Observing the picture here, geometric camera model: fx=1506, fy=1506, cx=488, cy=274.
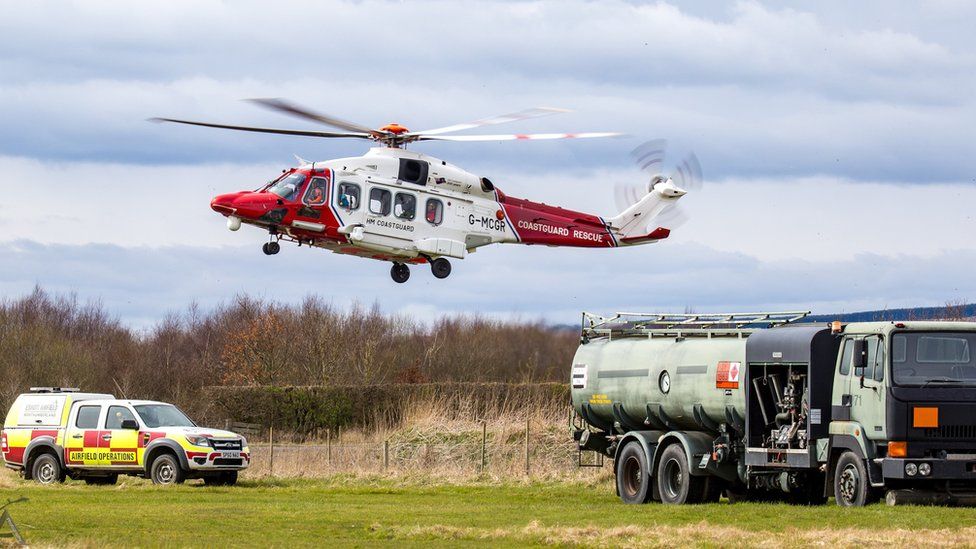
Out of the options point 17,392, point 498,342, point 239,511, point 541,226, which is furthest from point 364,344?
point 239,511

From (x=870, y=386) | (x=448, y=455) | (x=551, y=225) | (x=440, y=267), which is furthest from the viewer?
(x=448, y=455)

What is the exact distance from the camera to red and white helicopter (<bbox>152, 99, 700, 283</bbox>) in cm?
3203

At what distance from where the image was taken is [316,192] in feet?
106

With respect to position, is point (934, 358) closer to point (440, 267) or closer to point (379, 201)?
point (379, 201)

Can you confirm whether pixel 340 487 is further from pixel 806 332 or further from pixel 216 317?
pixel 216 317

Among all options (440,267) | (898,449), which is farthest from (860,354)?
(440,267)

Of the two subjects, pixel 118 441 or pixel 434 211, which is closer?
pixel 118 441

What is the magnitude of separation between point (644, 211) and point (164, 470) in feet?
45.8

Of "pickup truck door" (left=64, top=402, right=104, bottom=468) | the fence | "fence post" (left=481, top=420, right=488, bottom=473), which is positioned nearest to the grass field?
"pickup truck door" (left=64, top=402, right=104, bottom=468)

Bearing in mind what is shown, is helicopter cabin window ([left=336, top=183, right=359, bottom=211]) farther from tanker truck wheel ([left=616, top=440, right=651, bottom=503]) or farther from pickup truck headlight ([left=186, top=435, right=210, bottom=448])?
tanker truck wheel ([left=616, top=440, right=651, bottom=503])

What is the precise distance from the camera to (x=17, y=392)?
59.8 m

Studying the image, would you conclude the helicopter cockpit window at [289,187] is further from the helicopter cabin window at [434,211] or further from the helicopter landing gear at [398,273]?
the helicopter landing gear at [398,273]

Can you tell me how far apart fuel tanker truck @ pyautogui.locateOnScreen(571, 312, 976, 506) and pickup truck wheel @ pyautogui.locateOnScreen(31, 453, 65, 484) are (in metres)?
11.1

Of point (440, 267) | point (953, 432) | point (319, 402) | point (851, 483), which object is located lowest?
point (851, 483)
